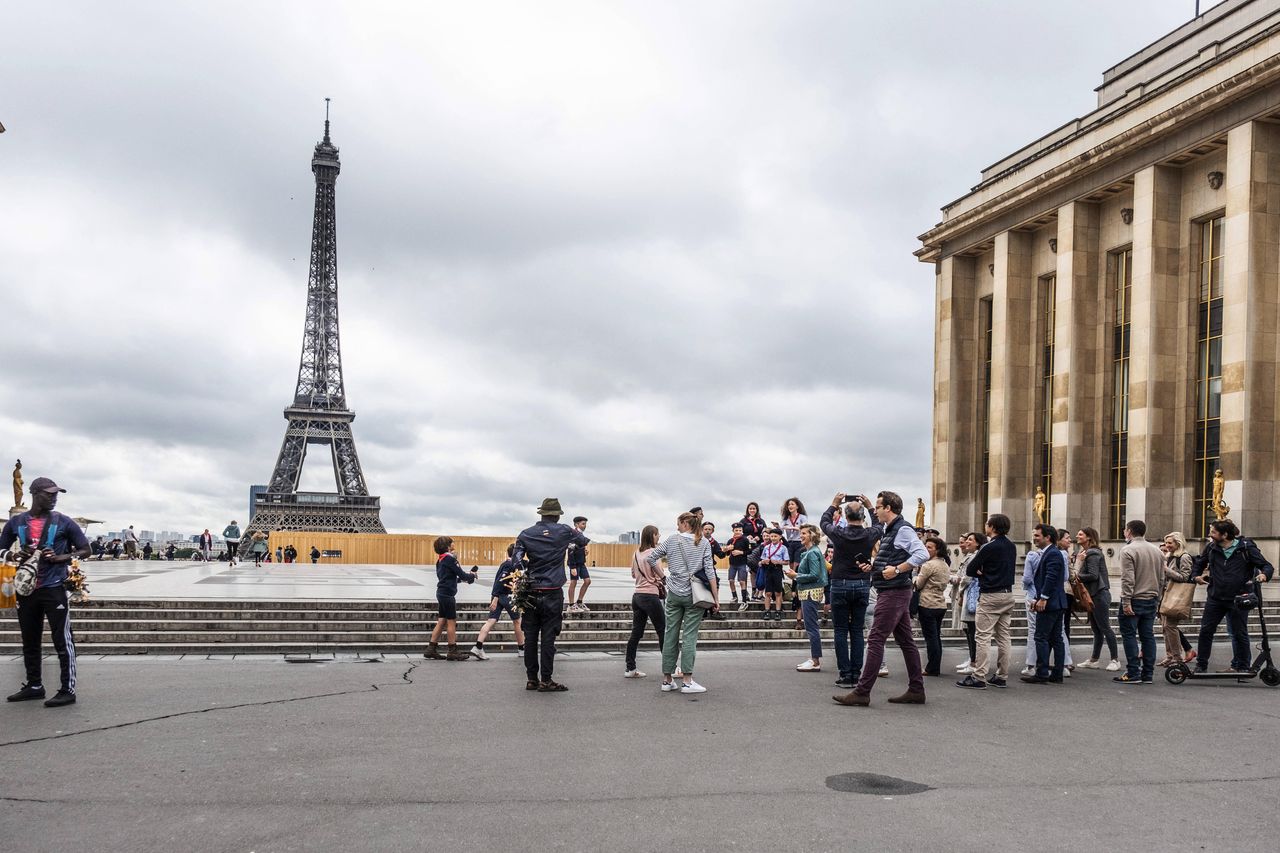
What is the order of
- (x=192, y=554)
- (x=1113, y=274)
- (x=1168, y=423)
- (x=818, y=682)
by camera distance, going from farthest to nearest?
(x=192, y=554) < (x=1113, y=274) < (x=1168, y=423) < (x=818, y=682)

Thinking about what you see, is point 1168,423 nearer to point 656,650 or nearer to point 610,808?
point 656,650

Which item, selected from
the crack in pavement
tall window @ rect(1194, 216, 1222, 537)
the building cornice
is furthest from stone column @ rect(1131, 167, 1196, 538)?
the crack in pavement

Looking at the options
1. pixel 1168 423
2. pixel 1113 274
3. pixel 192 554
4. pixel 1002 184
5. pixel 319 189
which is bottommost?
pixel 192 554

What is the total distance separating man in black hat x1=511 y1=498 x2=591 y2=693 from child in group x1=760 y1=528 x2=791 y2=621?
5.99 metres

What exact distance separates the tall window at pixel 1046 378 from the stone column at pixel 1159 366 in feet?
19.6

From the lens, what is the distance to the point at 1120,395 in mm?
39062

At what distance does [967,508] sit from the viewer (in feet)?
152

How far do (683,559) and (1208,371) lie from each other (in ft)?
100

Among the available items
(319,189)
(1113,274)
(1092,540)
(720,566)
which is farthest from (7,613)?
(319,189)

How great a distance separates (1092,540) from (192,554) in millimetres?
70225

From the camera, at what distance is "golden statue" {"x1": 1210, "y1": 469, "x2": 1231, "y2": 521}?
102 feet

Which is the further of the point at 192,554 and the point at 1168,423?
the point at 192,554

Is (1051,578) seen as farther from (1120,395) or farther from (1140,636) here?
(1120,395)

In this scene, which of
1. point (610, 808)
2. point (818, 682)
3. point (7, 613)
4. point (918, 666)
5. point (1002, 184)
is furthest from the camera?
point (1002, 184)
